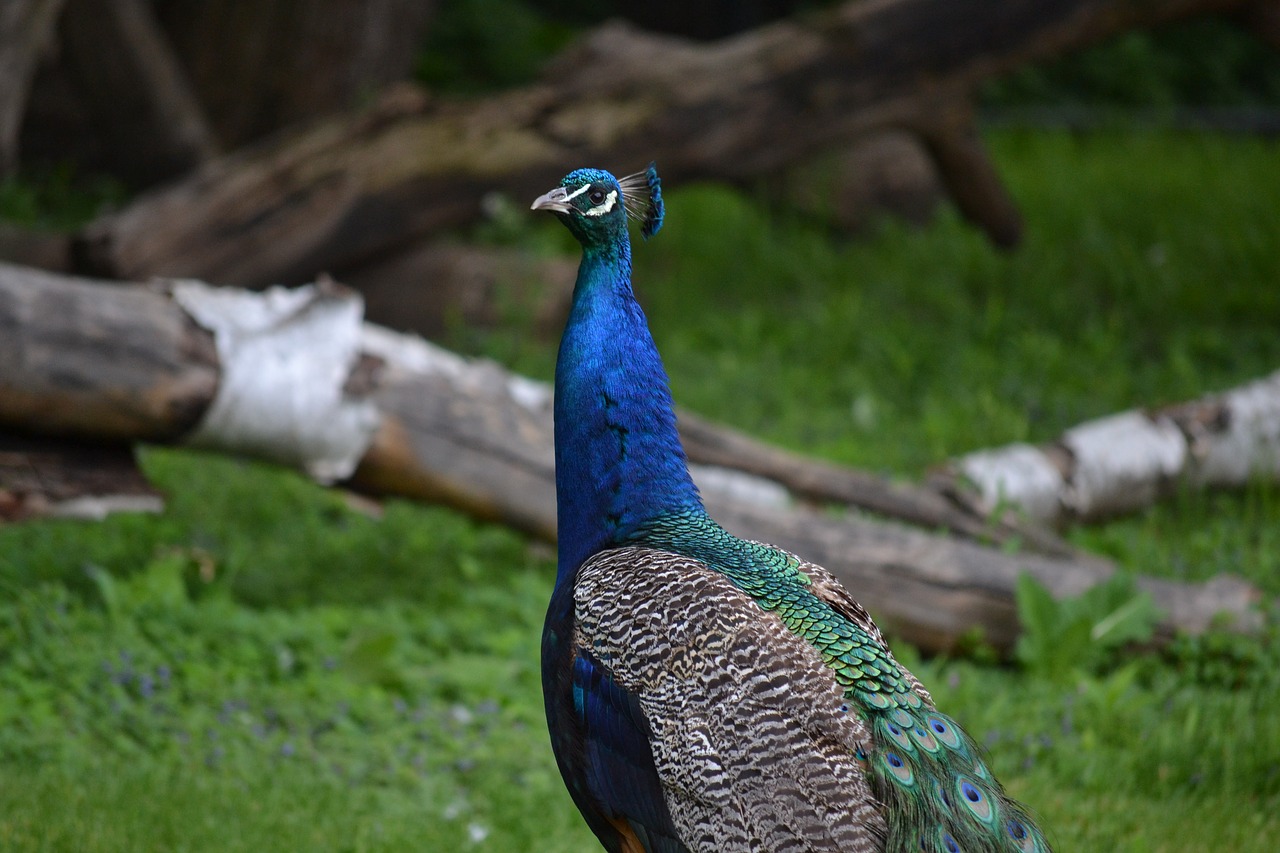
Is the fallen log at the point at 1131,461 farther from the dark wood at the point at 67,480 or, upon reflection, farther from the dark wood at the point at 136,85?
the dark wood at the point at 136,85

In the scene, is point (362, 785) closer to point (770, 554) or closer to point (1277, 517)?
point (770, 554)

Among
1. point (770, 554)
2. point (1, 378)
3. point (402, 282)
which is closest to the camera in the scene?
point (770, 554)

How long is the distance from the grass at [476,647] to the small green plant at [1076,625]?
76 millimetres

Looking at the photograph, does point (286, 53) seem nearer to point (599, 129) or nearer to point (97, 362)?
point (599, 129)

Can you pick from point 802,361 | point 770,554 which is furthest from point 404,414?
point 802,361

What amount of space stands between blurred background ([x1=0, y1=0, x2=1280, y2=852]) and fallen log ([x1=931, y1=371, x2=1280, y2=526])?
0.07m

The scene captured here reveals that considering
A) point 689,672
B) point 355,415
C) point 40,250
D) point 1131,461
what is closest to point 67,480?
point 355,415

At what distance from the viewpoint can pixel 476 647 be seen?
455 cm

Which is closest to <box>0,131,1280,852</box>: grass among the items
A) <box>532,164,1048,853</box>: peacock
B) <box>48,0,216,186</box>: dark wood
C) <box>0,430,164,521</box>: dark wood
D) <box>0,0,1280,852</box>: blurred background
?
<box>0,0,1280,852</box>: blurred background

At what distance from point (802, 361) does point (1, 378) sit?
4471mm

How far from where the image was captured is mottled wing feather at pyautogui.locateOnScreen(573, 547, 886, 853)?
7.74 ft

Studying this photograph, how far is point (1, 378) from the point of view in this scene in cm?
408

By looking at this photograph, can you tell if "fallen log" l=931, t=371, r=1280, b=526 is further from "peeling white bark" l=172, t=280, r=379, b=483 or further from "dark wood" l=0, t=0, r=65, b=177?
"dark wood" l=0, t=0, r=65, b=177

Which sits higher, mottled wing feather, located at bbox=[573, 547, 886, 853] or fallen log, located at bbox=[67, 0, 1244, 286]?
mottled wing feather, located at bbox=[573, 547, 886, 853]
